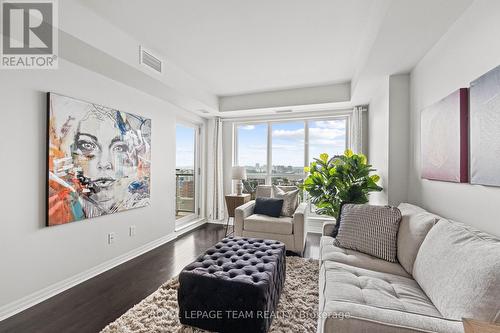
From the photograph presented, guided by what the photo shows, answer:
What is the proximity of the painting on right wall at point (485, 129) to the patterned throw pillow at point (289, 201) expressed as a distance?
2.29 meters

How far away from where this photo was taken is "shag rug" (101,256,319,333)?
171 centimetres

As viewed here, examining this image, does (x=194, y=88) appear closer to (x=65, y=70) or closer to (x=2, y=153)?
(x=65, y=70)

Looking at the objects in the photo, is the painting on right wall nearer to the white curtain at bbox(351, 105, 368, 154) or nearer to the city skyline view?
the white curtain at bbox(351, 105, 368, 154)

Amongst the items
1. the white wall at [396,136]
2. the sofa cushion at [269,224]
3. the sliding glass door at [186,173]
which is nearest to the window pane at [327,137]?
the white wall at [396,136]

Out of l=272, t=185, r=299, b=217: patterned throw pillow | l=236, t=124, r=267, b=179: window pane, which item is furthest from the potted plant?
l=236, t=124, r=267, b=179: window pane

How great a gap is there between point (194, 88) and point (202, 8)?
65.3 inches

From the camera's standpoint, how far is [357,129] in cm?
404

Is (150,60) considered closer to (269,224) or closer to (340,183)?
(269,224)

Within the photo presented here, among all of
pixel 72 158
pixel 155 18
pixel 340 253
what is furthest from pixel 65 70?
pixel 340 253

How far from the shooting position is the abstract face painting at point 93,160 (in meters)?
2.23

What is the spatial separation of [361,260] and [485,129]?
120cm

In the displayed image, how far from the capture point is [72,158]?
2.38 meters

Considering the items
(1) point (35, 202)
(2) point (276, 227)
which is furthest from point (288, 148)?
(1) point (35, 202)

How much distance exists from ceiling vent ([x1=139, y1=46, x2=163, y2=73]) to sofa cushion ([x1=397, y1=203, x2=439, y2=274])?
9.81 ft
